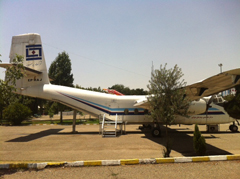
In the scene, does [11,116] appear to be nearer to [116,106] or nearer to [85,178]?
[116,106]

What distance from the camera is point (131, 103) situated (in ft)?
53.8

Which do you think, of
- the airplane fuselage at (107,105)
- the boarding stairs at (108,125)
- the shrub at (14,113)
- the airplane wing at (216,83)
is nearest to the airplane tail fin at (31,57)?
the airplane fuselage at (107,105)

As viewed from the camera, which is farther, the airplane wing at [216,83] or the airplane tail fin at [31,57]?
the airplane tail fin at [31,57]

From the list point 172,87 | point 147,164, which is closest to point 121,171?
point 147,164

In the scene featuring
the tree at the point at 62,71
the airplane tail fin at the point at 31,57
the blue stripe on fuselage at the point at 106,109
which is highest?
the tree at the point at 62,71

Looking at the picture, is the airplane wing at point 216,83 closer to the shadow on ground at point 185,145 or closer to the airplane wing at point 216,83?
the airplane wing at point 216,83

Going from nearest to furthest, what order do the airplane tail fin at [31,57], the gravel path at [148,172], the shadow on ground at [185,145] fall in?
the gravel path at [148,172] < the shadow on ground at [185,145] < the airplane tail fin at [31,57]

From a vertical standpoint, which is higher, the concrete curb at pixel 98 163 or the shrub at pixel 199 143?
the shrub at pixel 199 143

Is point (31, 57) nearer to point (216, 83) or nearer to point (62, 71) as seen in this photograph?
point (216, 83)

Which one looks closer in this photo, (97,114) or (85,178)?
(85,178)

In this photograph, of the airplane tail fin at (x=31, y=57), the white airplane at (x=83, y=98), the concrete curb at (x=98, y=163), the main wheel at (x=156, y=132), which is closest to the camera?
the concrete curb at (x=98, y=163)

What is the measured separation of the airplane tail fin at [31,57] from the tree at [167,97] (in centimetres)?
1161

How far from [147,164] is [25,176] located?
4143 mm

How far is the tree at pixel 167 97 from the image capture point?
7832 mm
